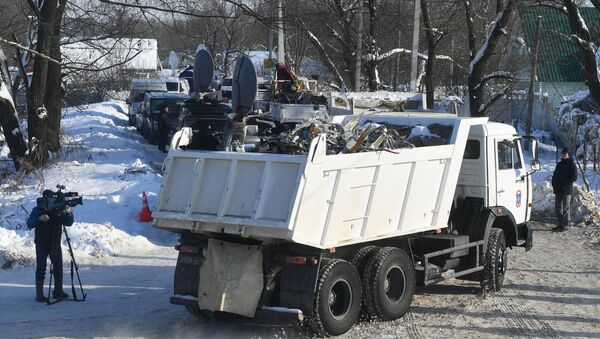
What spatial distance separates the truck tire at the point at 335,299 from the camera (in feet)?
29.5

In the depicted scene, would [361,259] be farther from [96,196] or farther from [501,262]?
[96,196]

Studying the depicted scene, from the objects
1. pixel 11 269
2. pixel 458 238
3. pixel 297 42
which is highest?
pixel 297 42

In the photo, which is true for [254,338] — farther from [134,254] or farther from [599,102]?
[599,102]

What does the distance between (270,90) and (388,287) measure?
59.2 ft

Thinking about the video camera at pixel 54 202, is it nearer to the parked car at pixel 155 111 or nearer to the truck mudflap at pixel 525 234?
the truck mudflap at pixel 525 234

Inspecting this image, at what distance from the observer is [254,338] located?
9.33 metres

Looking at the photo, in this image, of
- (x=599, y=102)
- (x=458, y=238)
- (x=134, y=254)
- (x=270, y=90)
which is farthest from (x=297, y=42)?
(x=458, y=238)

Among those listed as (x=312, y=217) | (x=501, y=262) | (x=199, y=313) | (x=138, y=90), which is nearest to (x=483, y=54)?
(x=501, y=262)

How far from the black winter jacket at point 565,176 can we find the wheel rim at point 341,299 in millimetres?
9943

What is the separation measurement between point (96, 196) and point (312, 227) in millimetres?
9468

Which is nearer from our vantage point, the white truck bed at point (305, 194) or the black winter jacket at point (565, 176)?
the white truck bed at point (305, 194)

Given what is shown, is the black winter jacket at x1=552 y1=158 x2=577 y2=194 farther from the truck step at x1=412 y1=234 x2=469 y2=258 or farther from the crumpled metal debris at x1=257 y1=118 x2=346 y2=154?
the crumpled metal debris at x1=257 y1=118 x2=346 y2=154

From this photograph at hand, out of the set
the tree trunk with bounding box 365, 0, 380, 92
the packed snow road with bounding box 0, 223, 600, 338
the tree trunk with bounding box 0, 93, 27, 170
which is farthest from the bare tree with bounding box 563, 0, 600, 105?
the tree trunk with bounding box 0, 93, 27, 170

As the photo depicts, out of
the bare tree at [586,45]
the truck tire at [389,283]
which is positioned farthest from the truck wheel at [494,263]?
the bare tree at [586,45]
